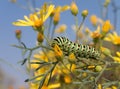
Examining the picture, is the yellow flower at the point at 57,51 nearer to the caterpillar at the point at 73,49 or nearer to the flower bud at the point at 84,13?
the caterpillar at the point at 73,49

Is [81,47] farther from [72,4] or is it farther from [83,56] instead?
[72,4]

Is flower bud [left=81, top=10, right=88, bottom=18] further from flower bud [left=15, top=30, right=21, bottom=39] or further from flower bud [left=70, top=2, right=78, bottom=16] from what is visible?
flower bud [left=15, top=30, right=21, bottom=39]

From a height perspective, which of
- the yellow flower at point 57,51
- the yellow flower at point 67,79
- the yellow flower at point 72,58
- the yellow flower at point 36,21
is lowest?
the yellow flower at point 67,79

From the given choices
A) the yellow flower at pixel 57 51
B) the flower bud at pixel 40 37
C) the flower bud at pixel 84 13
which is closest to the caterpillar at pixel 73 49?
the yellow flower at pixel 57 51

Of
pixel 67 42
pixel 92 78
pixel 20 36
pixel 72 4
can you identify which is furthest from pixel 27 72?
pixel 67 42

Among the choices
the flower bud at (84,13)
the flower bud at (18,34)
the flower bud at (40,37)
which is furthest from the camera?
the flower bud at (18,34)

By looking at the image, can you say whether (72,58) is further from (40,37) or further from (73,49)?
(40,37)

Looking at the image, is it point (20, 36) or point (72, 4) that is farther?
point (20, 36)

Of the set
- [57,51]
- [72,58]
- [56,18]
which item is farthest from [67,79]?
[57,51]
